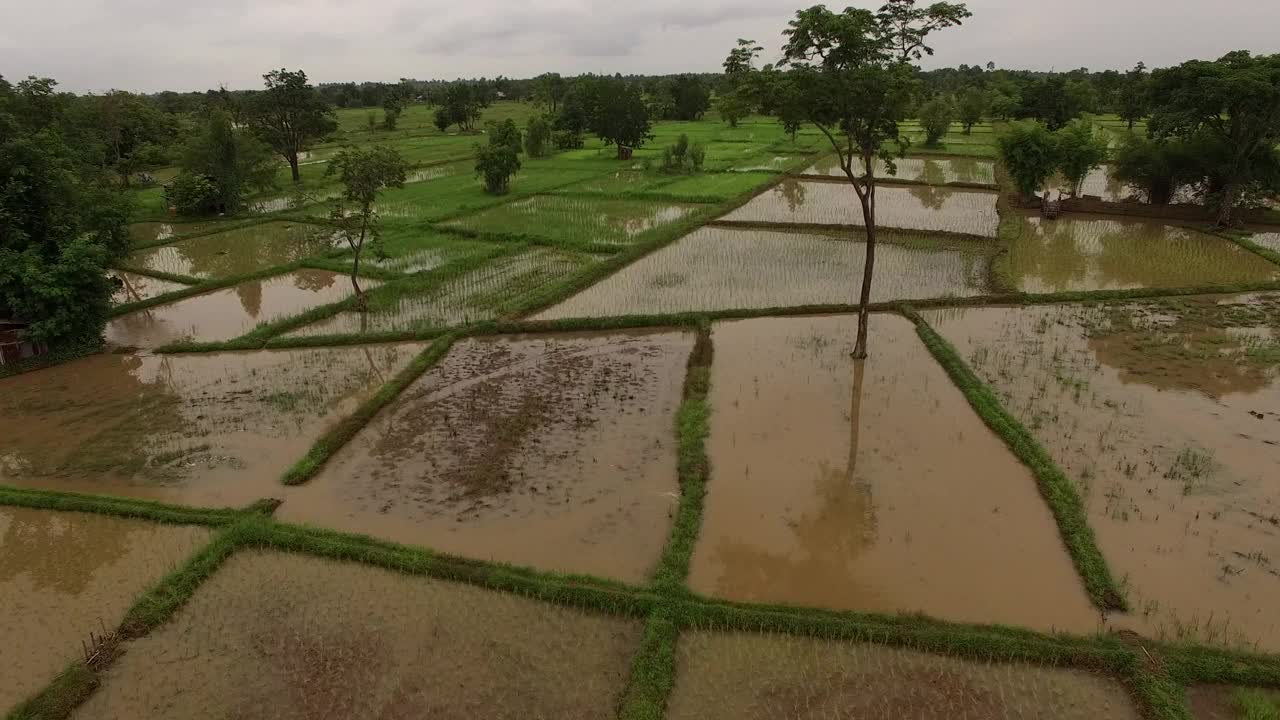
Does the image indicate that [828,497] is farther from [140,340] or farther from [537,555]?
[140,340]

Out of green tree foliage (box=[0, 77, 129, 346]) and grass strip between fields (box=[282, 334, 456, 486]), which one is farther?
green tree foliage (box=[0, 77, 129, 346])

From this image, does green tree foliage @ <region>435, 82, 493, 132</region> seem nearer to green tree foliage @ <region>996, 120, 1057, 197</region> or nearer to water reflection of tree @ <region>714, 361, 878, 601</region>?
green tree foliage @ <region>996, 120, 1057, 197</region>

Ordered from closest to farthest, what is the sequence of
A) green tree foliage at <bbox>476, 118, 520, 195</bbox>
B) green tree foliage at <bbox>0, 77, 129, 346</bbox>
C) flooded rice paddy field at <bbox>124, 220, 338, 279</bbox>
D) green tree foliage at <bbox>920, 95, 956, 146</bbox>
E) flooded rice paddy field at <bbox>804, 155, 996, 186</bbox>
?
green tree foliage at <bbox>0, 77, 129, 346</bbox> < flooded rice paddy field at <bbox>124, 220, 338, 279</bbox> < green tree foliage at <bbox>476, 118, 520, 195</bbox> < flooded rice paddy field at <bbox>804, 155, 996, 186</bbox> < green tree foliage at <bbox>920, 95, 956, 146</bbox>

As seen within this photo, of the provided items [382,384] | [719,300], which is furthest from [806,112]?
[382,384]

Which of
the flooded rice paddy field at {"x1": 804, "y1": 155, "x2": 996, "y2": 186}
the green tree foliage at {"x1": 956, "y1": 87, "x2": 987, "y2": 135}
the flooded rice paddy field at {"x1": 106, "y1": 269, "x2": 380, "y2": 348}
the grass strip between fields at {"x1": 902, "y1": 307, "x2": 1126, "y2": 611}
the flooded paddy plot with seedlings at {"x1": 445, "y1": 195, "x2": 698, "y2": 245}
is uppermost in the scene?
the green tree foliage at {"x1": 956, "y1": 87, "x2": 987, "y2": 135}

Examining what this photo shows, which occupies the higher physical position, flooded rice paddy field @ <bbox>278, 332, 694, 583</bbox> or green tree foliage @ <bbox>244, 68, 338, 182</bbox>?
green tree foliage @ <bbox>244, 68, 338, 182</bbox>

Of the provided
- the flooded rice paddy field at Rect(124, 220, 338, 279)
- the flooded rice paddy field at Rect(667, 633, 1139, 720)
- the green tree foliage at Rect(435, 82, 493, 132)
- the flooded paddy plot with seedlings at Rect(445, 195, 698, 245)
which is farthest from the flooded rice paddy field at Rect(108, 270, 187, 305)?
the green tree foliage at Rect(435, 82, 493, 132)

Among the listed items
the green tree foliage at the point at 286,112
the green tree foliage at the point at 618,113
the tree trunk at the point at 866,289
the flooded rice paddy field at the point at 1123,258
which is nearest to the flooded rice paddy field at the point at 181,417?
the tree trunk at the point at 866,289

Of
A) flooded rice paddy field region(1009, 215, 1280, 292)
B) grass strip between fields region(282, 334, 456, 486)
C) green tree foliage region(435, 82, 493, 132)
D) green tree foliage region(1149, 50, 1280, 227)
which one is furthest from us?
green tree foliage region(435, 82, 493, 132)
